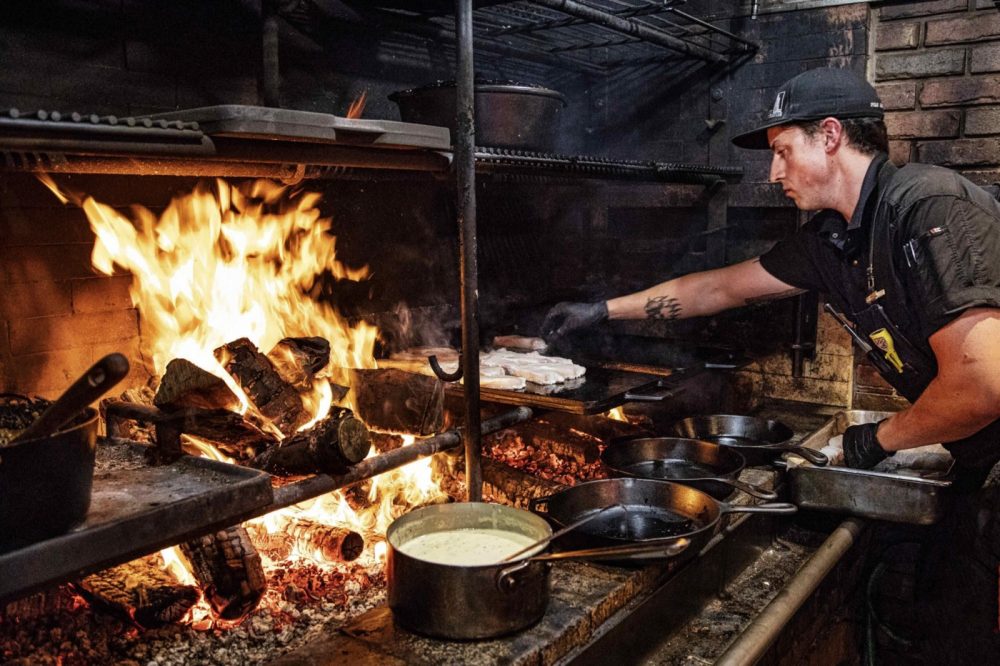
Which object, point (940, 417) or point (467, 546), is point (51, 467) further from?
point (940, 417)

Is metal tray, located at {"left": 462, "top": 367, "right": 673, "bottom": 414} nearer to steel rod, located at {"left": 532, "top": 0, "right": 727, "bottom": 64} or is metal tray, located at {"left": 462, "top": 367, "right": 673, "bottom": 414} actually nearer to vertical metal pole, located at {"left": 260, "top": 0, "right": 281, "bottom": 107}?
vertical metal pole, located at {"left": 260, "top": 0, "right": 281, "bottom": 107}

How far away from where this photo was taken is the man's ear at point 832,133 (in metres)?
3.49

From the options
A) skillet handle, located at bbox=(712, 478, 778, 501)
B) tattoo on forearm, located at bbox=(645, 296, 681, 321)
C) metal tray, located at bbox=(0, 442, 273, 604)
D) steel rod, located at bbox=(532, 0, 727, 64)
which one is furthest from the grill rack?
metal tray, located at bbox=(0, 442, 273, 604)

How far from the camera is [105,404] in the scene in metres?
2.82

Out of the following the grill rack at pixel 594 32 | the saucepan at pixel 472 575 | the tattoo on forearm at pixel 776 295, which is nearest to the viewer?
the saucepan at pixel 472 575

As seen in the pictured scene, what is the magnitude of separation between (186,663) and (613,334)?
3.30 meters

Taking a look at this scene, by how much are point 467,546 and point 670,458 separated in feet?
4.97

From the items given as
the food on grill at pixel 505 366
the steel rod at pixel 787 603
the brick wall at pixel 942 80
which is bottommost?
the steel rod at pixel 787 603

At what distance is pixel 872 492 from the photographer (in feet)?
11.4

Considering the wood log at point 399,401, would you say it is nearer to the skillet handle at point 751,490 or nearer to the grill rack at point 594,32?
the skillet handle at point 751,490

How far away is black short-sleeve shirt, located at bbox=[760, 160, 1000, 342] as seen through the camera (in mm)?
3020

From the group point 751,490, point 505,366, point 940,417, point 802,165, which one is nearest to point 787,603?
point 751,490

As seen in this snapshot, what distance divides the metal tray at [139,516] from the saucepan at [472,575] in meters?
0.51

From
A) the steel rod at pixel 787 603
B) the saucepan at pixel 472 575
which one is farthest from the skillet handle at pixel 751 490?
the saucepan at pixel 472 575
